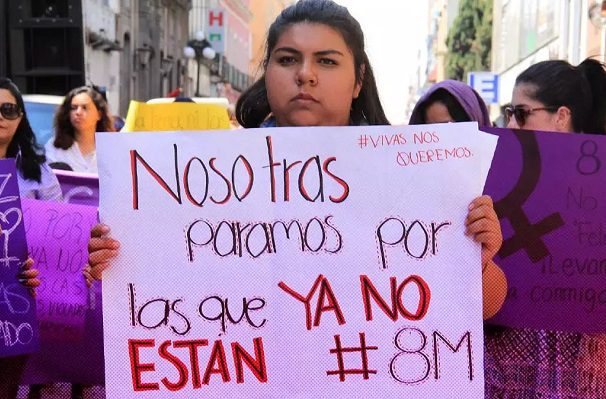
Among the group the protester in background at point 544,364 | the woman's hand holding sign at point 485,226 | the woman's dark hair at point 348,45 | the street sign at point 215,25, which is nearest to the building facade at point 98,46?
the street sign at point 215,25

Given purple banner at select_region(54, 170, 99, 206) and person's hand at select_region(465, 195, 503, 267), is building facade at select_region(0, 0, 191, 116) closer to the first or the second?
purple banner at select_region(54, 170, 99, 206)

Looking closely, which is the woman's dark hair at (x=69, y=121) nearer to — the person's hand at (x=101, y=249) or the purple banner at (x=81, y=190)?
the purple banner at (x=81, y=190)

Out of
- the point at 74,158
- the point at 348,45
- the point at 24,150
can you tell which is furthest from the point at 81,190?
the point at 74,158

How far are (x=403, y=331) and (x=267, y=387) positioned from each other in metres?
0.33

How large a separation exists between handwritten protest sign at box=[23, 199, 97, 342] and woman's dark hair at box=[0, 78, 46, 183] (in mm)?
608

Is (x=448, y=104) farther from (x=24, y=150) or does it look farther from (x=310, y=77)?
(x=24, y=150)

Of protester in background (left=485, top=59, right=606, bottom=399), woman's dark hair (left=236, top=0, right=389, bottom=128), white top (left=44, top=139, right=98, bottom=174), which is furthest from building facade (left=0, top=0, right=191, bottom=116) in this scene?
protester in background (left=485, top=59, right=606, bottom=399)

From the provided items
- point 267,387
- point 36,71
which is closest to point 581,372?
point 267,387

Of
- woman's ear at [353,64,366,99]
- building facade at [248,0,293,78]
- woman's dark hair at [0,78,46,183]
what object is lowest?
woman's dark hair at [0,78,46,183]

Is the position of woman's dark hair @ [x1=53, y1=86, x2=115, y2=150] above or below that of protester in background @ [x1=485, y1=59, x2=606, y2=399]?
above

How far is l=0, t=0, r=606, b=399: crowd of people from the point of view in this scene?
9.21 feet

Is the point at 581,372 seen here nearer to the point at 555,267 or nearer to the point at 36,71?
the point at 555,267

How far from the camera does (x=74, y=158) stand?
8117mm

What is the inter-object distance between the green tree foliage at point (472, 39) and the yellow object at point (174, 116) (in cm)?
5042
